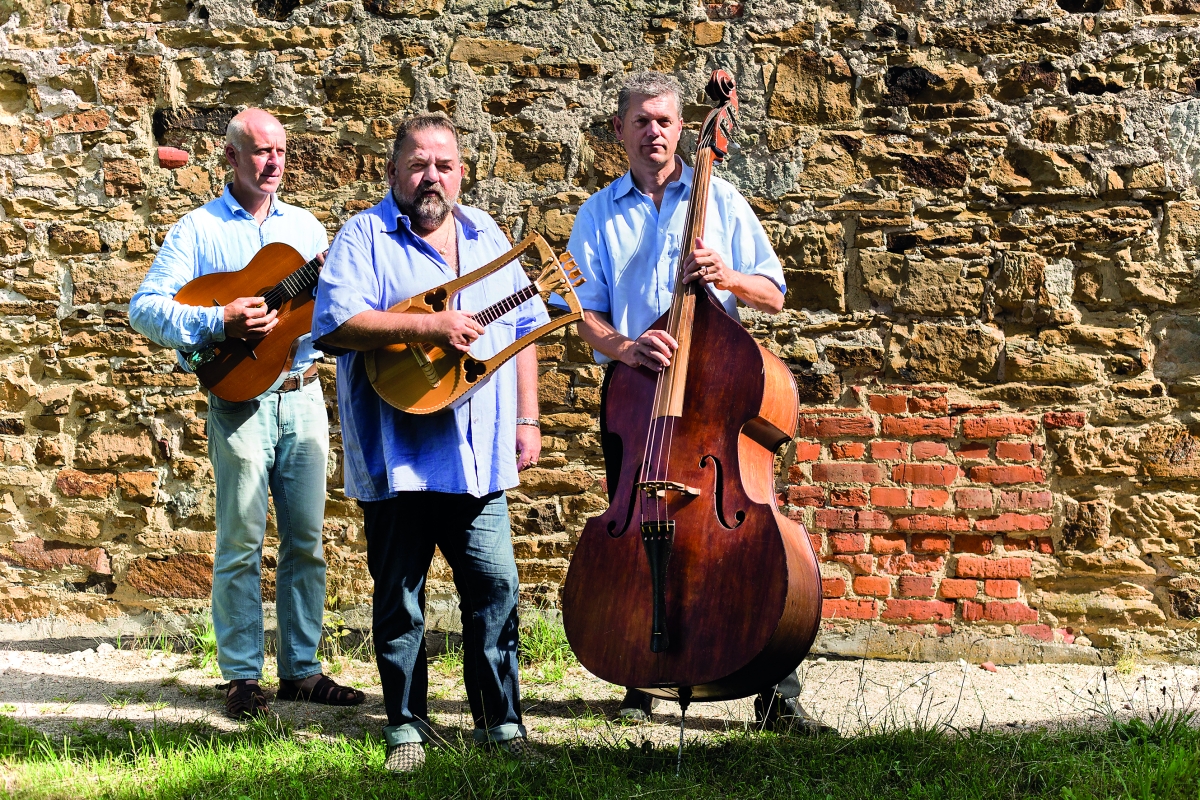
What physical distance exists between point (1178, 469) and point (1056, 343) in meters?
0.66

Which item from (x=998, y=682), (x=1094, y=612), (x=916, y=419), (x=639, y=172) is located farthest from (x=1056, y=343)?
(x=639, y=172)

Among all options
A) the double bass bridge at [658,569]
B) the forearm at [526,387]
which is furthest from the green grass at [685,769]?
the forearm at [526,387]

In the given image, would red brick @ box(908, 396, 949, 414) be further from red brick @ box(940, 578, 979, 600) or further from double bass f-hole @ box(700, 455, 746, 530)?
double bass f-hole @ box(700, 455, 746, 530)

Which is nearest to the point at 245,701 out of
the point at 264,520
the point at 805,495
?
the point at 264,520

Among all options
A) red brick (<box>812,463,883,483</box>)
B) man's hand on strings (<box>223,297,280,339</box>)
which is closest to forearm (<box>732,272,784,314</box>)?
red brick (<box>812,463,883,483</box>)

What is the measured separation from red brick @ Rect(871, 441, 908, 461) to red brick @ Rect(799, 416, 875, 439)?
2.2 inches

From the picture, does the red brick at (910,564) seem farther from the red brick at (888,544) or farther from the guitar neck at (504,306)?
the guitar neck at (504,306)

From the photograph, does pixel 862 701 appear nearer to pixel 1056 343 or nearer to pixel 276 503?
pixel 1056 343

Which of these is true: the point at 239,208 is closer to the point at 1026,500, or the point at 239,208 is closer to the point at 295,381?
the point at 295,381

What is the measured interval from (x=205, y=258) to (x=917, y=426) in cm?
270

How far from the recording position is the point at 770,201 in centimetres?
427

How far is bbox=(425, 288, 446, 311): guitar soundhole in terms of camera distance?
296cm

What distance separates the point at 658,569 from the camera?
2719mm

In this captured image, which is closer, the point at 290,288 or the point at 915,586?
the point at 290,288
